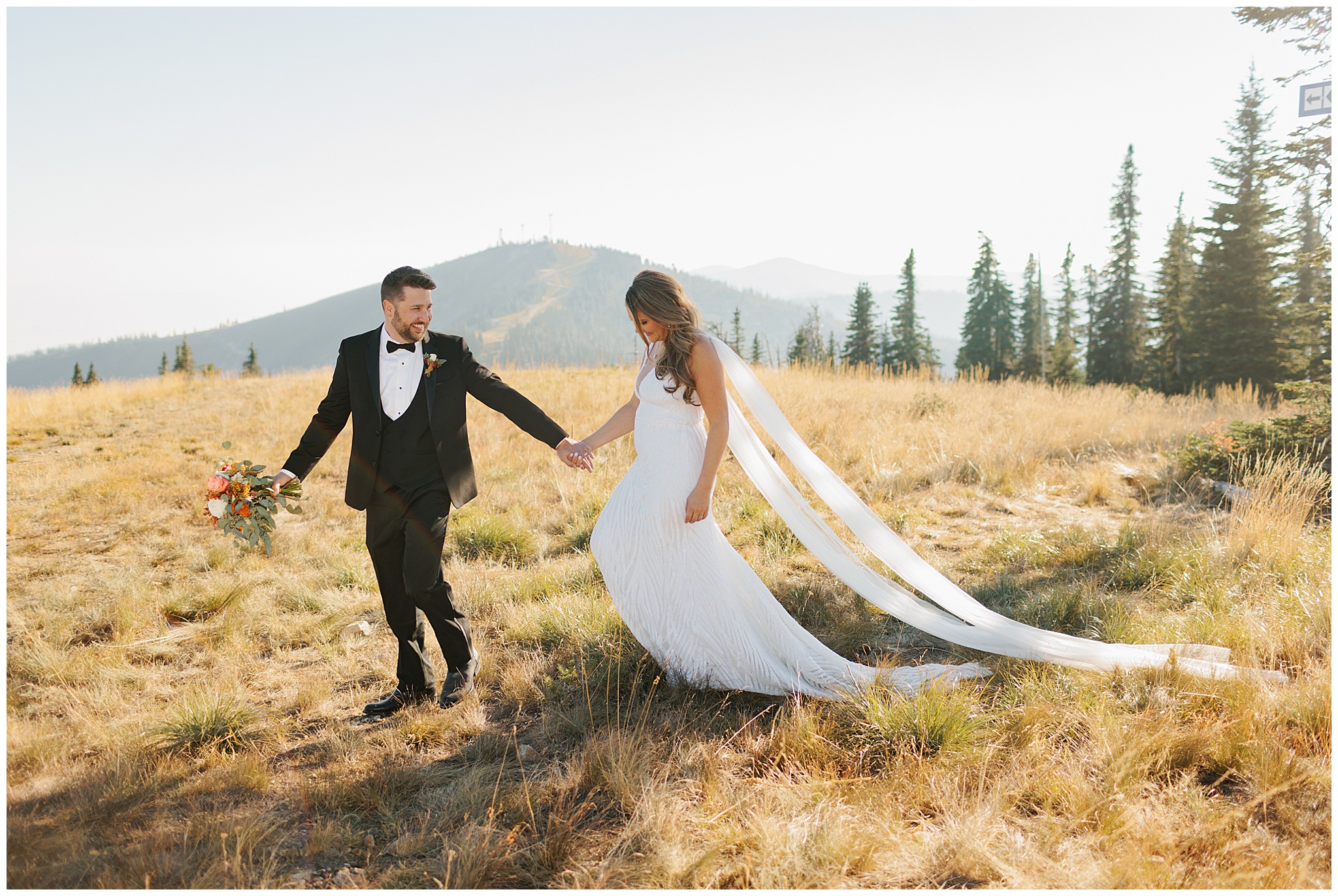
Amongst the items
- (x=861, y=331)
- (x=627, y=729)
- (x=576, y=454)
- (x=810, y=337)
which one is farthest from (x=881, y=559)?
(x=810, y=337)

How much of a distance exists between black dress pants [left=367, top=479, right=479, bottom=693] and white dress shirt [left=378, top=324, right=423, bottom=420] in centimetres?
47

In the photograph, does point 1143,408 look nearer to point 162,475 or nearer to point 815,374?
point 815,374

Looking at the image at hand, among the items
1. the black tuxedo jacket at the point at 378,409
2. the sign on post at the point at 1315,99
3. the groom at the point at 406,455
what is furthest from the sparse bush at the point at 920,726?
the sign on post at the point at 1315,99

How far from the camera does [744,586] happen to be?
13.0 feet

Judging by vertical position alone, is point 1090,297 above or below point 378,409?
above

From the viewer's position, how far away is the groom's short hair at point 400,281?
370 centimetres

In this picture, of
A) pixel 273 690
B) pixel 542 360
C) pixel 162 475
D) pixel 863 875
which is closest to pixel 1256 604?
pixel 863 875

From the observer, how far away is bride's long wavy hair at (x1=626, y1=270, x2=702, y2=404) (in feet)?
11.9

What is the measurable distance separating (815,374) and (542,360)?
6917mm

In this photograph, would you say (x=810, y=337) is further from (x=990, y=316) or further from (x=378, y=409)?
(x=378, y=409)

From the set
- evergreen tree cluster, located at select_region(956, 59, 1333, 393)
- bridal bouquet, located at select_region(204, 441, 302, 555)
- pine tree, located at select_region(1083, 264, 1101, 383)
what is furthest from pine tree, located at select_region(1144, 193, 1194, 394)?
bridal bouquet, located at select_region(204, 441, 302, 555)

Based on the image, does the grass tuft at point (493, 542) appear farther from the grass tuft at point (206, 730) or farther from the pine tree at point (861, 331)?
the pine tree at point (861, 331)

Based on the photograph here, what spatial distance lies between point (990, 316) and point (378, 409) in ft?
172

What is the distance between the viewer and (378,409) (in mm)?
3752
